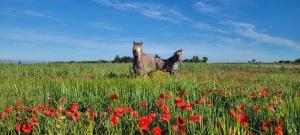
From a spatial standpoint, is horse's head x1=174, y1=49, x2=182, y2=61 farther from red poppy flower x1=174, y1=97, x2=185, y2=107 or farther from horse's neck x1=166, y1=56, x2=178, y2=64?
red poppy flower x1=174, y1=97, x2=185, y2=107

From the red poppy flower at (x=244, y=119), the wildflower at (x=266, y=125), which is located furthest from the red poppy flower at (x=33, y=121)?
the wildflower at (x=266, y=125)

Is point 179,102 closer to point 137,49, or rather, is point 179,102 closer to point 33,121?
point 33,121

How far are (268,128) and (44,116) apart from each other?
12.1 ft

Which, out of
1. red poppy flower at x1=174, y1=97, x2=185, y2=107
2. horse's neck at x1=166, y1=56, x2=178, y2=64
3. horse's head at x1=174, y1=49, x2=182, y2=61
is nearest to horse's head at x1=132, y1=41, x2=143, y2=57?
horse's head at x1=174, y1=49, x2=182, y2=61

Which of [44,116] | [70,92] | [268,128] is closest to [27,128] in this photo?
[44,116]

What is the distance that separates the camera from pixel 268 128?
185 inches

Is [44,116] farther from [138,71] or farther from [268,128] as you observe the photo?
[138,71]

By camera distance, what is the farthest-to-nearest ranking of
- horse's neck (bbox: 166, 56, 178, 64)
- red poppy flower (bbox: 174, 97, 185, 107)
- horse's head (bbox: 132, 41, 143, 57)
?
horse's neck (bbox: 166, 56, 178, 64) → horse's head (bbox: 132, 41, 143, 57) → red poppy flower (bbox: 174, 97, 185, 107)

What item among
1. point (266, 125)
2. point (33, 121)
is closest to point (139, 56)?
point (33, 121)

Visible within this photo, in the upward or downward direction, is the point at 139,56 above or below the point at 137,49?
below

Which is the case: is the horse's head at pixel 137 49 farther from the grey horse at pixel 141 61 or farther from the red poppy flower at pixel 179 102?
the red poppy flower at pixel 179 102

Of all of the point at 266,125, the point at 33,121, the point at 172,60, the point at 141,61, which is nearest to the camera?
the point at 266,125

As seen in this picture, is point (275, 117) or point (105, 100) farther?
point (105, 100)

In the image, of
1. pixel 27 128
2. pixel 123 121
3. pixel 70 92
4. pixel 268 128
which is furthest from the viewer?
pixel 70 92
